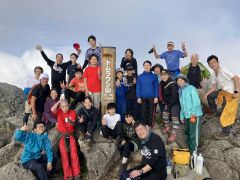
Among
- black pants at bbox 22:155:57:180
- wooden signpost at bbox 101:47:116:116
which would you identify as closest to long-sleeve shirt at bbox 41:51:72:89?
wooden signpost at bbox 101:47:116:116

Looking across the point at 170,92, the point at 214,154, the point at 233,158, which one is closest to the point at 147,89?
the point at 170,92

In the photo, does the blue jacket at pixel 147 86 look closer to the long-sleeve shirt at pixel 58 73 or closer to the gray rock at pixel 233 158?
the gray rock at pixel 233 158

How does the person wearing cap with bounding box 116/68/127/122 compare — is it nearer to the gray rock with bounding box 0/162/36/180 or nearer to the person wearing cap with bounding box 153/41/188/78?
the person wearing cap with bounding box 153/41/188/78

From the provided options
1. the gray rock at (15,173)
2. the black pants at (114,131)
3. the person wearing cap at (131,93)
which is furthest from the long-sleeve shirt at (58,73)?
the gray rock at (15,173)

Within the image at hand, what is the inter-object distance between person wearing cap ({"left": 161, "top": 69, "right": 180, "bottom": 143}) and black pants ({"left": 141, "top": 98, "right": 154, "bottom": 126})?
551 mm

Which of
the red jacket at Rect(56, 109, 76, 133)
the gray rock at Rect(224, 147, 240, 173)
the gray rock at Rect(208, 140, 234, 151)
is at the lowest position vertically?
the gray rock at Rect(224, 147, 240, 173)

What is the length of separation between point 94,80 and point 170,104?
329 cm

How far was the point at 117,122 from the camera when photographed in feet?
33.6

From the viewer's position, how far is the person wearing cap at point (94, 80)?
467 inches

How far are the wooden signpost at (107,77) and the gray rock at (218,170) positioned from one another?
4.70 meters

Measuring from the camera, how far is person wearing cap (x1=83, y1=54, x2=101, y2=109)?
1185 cm

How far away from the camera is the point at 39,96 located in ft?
37.8

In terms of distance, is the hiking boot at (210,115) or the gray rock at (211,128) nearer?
the gray rock at (211,128)

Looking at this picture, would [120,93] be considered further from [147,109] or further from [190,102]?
[190,102]
